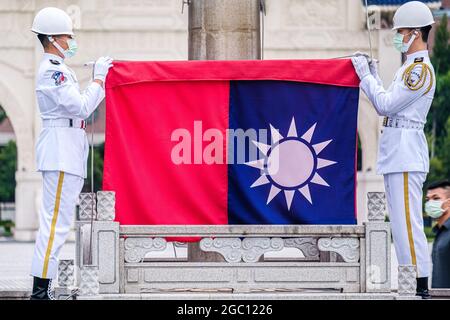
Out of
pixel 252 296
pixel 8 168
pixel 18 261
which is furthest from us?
pixel 8 168

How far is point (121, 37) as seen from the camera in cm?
2698

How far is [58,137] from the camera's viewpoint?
752 cm

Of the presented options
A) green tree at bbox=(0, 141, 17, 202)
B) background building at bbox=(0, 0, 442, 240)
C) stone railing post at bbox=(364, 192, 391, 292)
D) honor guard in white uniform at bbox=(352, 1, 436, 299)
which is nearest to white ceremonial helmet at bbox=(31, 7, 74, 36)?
honor guard in white uniform at bbox=(352, 1, 436, 299)

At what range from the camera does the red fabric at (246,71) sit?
755 cm

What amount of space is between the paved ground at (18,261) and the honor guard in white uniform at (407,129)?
2.49 m

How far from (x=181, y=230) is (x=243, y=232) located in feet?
1.18

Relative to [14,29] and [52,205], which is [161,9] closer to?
[14,29]

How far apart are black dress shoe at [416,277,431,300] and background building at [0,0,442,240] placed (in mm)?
19259

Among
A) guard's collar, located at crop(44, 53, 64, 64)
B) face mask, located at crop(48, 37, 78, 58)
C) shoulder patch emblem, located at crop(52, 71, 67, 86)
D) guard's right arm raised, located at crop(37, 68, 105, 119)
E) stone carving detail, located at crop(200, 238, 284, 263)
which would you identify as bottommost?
stone carving detail, located at crop(200, 238, 284, 263)

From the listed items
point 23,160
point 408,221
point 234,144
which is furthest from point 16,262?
point 408,221

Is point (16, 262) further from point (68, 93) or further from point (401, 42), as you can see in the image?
point (401, 42)

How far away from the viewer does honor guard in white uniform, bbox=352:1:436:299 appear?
24.5ft

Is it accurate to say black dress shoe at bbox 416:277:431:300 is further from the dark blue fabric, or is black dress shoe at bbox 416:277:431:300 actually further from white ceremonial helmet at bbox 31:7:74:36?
white ceremonial helmet at bbox 31:7:74:36

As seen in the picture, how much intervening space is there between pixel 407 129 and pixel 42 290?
7.77ft
